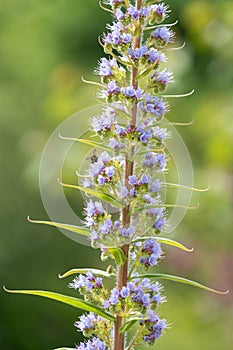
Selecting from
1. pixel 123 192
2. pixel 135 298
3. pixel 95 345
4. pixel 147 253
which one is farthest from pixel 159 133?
pixel 95 345

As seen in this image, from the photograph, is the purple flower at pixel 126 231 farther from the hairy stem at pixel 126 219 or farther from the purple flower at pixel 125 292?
the purple flower at pixel 125 292

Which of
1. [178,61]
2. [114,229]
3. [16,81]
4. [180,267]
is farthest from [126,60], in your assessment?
[16,81]

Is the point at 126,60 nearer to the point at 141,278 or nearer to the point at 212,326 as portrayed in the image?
the point at 141,278

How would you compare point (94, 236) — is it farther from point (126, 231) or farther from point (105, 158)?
point (105, 158)

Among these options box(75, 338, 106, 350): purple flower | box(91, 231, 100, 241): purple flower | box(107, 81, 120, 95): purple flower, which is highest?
box(107, 81, 120, 95): purple flower

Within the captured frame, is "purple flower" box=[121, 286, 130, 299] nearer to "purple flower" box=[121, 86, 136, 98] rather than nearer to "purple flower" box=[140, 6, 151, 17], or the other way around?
"purple flower" box=[121, 86, 136, 98]

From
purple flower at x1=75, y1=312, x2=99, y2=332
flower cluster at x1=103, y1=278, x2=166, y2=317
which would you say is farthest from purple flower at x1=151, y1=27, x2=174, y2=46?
purple flower at x1=75, y1=312, x2=99, y2=332
